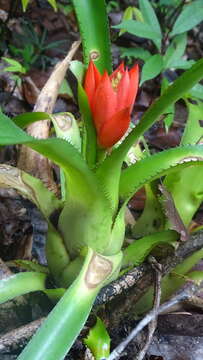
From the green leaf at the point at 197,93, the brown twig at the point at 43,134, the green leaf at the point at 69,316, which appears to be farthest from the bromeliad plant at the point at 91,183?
the green leaf at the point at 197,93

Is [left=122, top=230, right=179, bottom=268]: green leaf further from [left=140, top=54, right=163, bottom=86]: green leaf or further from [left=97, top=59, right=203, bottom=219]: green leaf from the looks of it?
[left=140, top=54, right=163, bottom=86]: green leaf

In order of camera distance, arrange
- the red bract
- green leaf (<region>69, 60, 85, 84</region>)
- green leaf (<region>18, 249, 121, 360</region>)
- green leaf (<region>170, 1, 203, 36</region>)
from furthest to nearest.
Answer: green leaf (<region>170, 1, 203, 36</region>) < green leaf (<region>69, 60, 85, 84</region>) < the red bract < green leaf (<region>18, 249, 121, 360</region>)

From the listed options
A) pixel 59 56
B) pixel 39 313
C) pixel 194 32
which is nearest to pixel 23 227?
pixel 39 313

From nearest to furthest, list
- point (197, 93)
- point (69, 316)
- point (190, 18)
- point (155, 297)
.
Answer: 1. point (69, 316)
2. point (155, 297)
3. point (197, 93)
4. point (190, 18)

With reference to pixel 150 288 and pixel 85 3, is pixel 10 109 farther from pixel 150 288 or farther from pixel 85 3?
pixel 150 288

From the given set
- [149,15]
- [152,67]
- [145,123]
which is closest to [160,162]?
[145,123]

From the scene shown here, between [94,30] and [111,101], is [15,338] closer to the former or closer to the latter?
[111,101]

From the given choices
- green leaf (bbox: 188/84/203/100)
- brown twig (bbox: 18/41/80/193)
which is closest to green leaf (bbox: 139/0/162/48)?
green leaf (bbox: 188/84/203/100)

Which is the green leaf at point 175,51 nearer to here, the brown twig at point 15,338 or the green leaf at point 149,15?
the green leaf at point 149,15
